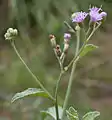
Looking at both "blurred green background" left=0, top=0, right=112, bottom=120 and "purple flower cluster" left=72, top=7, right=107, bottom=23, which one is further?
"blurred green background" left=0, top=0, right=112, bottom=120

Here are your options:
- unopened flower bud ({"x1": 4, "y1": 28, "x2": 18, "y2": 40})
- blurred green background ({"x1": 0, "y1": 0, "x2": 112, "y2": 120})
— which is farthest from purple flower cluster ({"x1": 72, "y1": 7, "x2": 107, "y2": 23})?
blurred green background ({"x1": 0, "y1": 0, "x2": 112, "y2": 120})

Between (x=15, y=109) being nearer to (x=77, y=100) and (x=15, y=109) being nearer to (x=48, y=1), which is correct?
(x=48, y=1)

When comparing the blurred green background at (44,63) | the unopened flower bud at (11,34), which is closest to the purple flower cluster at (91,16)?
the unopened flower bud at (11,34)

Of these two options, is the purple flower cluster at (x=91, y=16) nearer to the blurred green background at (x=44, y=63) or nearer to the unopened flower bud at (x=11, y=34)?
the unopened flower bud at (x=11, y=34)

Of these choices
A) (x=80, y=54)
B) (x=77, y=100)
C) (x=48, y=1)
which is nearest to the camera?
(x=80, y=54)

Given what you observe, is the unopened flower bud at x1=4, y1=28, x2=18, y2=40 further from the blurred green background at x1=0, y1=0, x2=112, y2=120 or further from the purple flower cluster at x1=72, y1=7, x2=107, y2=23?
the blurred green background at x1=0, y1=0, x2=112, y2=120

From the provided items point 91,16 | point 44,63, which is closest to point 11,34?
point 91,16

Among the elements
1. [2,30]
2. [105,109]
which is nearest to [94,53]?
[105,109]

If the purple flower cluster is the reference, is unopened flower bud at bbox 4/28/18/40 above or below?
above
